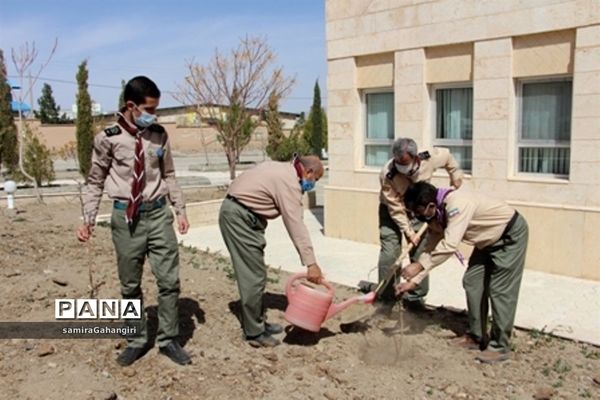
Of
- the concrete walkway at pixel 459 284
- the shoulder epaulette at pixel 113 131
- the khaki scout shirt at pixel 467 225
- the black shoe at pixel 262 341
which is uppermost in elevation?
the shoulder epaulette at pixel 113 131

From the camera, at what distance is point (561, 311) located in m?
5.82

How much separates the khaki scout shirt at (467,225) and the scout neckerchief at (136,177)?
1.94 m

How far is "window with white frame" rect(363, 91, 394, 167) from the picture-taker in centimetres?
911

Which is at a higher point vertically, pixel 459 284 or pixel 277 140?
pixel 277 140

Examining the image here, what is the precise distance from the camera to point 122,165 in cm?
405

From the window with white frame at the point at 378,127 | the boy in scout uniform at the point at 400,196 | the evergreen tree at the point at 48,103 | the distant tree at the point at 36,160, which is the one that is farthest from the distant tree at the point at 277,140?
the evergreen tree at the point at 48,103

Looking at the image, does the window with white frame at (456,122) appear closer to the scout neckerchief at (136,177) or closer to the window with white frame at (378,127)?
the window with white frame at (378,127)

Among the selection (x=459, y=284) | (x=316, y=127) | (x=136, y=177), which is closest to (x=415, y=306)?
(x=459, y=284)

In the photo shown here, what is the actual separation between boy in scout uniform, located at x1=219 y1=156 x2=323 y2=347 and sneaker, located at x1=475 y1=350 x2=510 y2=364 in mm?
1372

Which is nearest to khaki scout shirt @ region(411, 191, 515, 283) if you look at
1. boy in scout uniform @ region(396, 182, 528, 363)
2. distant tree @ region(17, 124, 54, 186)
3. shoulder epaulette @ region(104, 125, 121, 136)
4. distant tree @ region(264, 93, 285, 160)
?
boy in scout uniform @ region(396, 182, 528, 363)

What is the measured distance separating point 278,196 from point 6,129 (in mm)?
15413

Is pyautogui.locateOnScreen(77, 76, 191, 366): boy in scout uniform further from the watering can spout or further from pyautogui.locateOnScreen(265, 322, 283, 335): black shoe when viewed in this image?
the watering can spout

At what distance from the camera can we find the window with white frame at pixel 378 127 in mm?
9109

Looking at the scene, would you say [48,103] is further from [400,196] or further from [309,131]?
[400,196]
